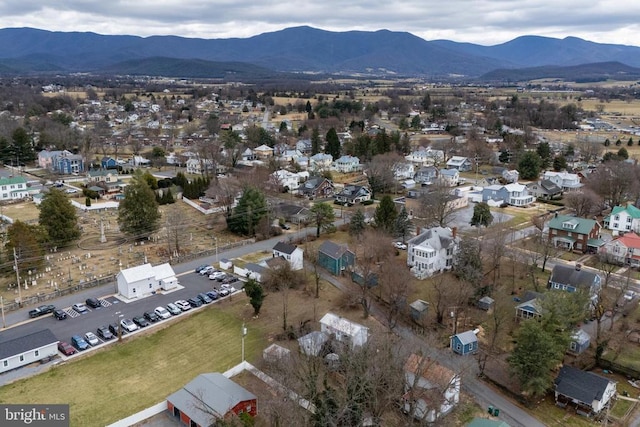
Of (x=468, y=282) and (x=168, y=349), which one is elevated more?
(x=468, y=282)

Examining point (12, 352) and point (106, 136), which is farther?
point (106, 136)

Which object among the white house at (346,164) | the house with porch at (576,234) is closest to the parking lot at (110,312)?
the house with porch at (576,234)

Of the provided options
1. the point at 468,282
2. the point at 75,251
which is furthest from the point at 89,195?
the point at 468,282

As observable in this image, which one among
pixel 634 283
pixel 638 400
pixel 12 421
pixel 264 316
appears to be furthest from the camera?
pixel 634 283

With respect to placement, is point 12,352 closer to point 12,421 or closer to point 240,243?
point 12,421

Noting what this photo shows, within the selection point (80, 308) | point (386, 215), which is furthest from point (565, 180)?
point (80, 308)

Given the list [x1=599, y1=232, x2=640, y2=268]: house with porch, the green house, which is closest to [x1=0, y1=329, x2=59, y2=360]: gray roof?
the green house

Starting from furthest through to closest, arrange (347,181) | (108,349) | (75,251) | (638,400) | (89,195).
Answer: (347,181) → (89,195) → (75,251) → (108,349) → (638,400)
